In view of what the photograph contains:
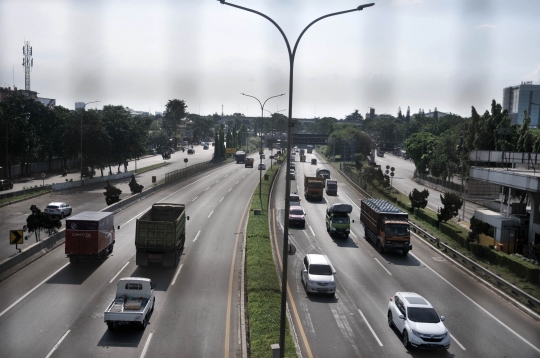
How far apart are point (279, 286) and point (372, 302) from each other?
450 cm

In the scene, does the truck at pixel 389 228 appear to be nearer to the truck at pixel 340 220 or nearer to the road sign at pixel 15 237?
the truck at pixel 340 220

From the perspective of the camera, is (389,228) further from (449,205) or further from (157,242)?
Result: (157,242)

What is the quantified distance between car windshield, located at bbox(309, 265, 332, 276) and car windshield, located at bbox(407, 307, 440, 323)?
6148 millimetres

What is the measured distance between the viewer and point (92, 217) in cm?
2803

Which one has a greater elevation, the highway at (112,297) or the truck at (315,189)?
the truck at (315,189)

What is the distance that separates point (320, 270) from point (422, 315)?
682 cm

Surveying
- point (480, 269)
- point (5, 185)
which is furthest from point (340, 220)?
point (5, 185)

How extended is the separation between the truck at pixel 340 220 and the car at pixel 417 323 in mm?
18179

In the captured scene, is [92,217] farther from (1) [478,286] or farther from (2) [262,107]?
(2) [262,107]

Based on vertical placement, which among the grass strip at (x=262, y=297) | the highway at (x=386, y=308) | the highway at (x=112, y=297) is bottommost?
the highway at (x=386, y=308)

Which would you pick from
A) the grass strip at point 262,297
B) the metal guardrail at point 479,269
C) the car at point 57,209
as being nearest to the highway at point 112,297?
the grass strip at point 262,297

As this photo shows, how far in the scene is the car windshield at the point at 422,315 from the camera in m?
18.7

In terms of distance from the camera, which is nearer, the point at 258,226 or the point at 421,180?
the point at 258,226

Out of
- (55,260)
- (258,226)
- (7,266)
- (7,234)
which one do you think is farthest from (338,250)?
(7,234)
